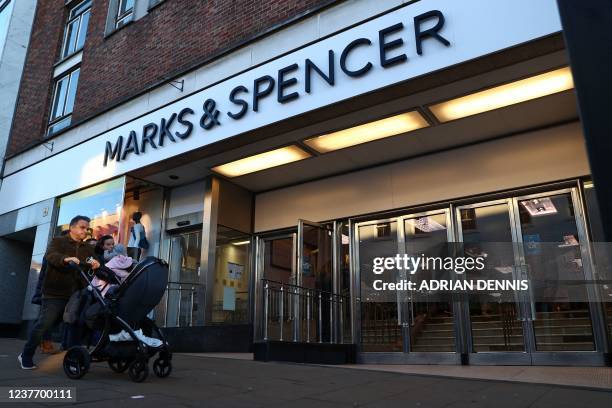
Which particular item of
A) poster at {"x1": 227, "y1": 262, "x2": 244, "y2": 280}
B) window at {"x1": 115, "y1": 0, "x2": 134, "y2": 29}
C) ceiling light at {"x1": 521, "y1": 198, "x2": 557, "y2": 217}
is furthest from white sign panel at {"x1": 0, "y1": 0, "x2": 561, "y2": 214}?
window at {"x1": 115, "y1": 0, "x2": 134, "y2": 29}

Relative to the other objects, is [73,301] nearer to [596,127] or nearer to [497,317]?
[596,127]

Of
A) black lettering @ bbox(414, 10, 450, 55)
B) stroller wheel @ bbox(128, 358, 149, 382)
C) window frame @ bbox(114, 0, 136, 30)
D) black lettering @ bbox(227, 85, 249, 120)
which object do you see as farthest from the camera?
window frame @ bbox(114, 0, 136, 30)

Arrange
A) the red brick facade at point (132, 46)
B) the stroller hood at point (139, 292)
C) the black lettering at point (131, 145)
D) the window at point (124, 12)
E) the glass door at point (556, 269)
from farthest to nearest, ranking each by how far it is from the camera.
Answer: the window at point (124, 12), the black lettering at point (131, 145), the red brick facade at point (132, 46), the glass door at point (556, 269), the stroller hood at point (139, 292)

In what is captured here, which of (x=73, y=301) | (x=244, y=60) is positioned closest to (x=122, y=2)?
(x=244, y=60)

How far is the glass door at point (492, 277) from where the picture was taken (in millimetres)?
7556

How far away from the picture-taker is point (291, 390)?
4.11 meters

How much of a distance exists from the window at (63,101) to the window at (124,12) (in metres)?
1.90

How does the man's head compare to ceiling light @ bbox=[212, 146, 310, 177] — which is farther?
ceiling light @ bbox=[212, 146, 310, 177]

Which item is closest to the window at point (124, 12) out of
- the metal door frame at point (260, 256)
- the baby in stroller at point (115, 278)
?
the metal door frame at point (260, 256)

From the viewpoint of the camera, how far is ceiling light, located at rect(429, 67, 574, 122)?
21.0ft

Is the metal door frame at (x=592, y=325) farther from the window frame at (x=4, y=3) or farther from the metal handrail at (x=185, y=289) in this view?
the window frame at (x=4, y=3)

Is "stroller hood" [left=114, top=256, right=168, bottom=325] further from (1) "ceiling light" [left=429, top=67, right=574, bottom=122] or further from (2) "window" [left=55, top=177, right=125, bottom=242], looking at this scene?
(2) "window" [left=55, top=177, right=125, bottom=242]

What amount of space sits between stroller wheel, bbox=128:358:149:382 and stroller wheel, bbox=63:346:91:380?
1.20 feet

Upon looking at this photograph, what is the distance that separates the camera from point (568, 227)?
24.4 ft
